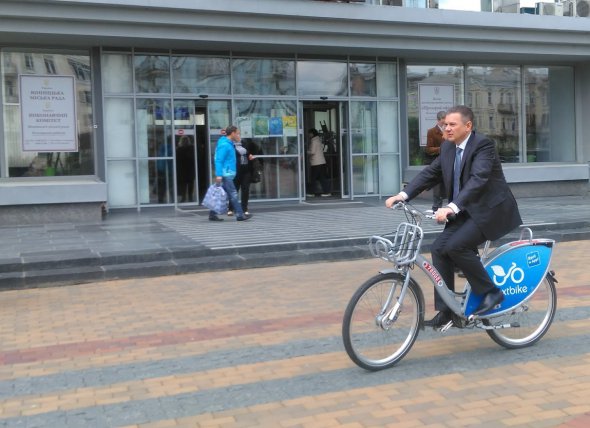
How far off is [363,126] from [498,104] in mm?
4175

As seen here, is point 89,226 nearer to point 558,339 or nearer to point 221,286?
point 221,286

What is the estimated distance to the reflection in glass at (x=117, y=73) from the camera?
48.8 ft

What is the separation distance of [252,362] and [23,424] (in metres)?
1.74

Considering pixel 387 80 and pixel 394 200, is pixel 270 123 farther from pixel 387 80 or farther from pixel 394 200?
pixel 394 200

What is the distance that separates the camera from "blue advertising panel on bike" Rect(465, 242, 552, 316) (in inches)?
204

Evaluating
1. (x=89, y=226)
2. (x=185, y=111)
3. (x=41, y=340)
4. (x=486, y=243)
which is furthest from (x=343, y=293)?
(x=185, y=111)

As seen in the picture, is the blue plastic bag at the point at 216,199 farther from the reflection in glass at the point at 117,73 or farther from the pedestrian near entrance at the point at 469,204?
the pedestrian near entrance at the point at 469,204

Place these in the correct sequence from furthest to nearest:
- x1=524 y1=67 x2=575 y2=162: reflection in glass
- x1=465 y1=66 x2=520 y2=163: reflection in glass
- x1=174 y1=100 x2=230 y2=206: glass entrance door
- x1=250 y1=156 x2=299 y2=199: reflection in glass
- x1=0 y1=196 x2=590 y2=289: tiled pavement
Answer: x1=524 y1=67 x2=575 y2=162: reflection in glass
x1=465 y1=66 x2=520 y2=163: reflection in glass
x1=250 y1=156 x2=299 y2=199: reflection in glass
x1=174 y1=100 x2=230 y2=206: glass entrance door
x1=0 y1=196 x2=590 y2=289: tiled pavement

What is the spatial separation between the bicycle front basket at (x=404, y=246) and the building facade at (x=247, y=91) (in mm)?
9544

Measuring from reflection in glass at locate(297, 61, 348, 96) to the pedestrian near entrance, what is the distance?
11.7 metres

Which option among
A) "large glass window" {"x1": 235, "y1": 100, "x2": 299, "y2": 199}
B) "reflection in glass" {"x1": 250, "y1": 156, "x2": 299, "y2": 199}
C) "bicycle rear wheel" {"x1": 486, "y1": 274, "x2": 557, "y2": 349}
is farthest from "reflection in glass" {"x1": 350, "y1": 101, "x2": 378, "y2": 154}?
"bicycle rear wheel" {"x1": 486, "y1": 274, "x2": 557, "y2": 349}

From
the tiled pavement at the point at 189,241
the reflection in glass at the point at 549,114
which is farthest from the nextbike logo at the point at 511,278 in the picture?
the reflection in glass at the point at 549,114

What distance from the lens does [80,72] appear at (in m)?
Answer: 14.9

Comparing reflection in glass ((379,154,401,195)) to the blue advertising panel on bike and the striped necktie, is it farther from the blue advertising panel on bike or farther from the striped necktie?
the striped necktie
